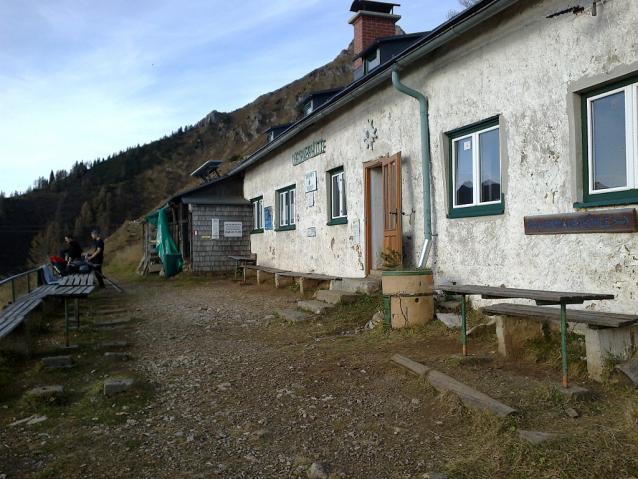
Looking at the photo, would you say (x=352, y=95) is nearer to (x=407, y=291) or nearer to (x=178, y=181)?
(x=407, y=291)

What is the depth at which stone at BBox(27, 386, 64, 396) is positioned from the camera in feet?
13.9

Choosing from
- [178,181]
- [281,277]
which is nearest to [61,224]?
[178,181]

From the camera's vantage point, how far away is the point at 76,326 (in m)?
7.78

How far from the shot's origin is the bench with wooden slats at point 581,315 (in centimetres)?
375

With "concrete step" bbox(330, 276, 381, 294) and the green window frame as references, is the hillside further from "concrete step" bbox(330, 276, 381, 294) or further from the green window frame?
"concrete step" bbox(330, 276, 381, 294)

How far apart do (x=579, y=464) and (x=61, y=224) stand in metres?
73.7

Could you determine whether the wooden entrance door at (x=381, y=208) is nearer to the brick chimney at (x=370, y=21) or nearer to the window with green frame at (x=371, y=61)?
the window with green frame at (x=371, y=61)

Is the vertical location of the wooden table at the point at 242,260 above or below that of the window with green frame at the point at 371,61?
below

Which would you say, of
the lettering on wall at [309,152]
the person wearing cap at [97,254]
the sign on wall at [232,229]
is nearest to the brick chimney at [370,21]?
the lettering on wall at [309,152]

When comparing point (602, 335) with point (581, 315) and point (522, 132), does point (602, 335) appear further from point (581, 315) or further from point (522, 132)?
point (522, 132)

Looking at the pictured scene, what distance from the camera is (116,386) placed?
4.38 meters

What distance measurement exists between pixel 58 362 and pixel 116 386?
135 centimetres

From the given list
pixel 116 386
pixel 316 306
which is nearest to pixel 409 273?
pixel 316 306

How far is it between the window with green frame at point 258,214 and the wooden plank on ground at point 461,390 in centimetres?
1186
